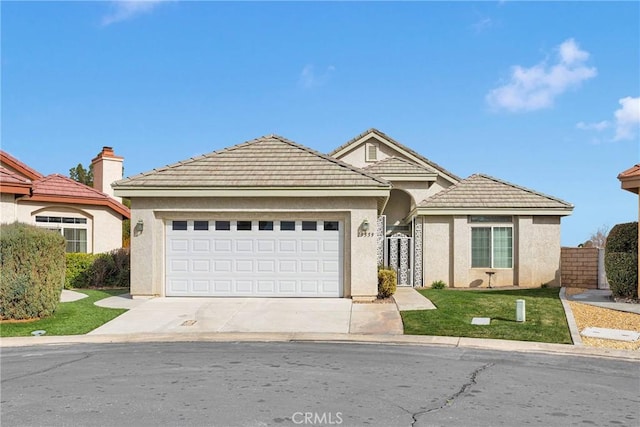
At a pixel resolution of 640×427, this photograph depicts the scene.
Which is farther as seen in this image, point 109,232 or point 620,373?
point 109,232

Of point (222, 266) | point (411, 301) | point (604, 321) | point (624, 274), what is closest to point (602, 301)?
point (624, 274)

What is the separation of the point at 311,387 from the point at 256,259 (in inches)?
361

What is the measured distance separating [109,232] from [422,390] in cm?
2110

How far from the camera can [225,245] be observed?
16.7 metres

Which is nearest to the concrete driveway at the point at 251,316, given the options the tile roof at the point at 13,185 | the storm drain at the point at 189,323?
the storm drain at the point at 189,323

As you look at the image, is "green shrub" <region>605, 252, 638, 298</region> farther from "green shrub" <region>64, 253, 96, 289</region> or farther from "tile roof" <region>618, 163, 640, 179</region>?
"green shrub" <region>64, 253, 96, 289</region>

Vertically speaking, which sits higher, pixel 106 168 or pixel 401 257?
pixel 106 168

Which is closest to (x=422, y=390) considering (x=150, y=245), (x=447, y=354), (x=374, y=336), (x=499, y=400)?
(x=499, y=400)

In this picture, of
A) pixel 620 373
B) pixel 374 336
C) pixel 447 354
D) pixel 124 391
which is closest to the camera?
pixel 124 391

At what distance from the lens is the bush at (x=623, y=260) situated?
16188 millimetres

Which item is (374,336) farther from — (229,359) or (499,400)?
(499,400)

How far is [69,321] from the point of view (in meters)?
13.4

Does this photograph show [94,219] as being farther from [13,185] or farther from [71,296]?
[13,185]

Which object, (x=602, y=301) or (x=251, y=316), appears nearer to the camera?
(x=251, y=316)
